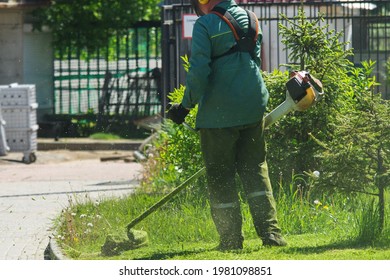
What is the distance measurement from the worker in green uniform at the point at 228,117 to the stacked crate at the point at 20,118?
10.6 metres

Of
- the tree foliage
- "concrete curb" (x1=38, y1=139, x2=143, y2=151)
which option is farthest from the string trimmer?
the tree foliage

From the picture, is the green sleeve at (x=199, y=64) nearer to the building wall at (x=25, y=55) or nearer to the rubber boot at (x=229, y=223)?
the rubber boot at (x=229, y=223)

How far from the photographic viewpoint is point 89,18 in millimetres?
22422

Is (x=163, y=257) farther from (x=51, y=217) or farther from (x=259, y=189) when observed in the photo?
(x=51, y=217)

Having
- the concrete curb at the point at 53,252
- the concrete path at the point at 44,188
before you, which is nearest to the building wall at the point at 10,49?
the concrete path at the point at 44,188

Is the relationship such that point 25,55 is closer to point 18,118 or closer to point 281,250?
point 18,118

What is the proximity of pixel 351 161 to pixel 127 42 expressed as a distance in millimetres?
14250

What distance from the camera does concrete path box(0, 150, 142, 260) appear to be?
1008cm

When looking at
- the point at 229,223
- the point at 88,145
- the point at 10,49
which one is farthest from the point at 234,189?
the point at 10,49

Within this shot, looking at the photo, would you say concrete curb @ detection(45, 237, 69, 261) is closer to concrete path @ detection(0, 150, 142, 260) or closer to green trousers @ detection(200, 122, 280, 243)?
concrete path @ detection(0, 150, 142, 260)

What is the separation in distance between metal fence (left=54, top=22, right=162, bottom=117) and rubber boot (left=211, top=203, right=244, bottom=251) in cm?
1359

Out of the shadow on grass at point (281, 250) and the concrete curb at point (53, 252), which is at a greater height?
the shadow on grass at point (281, 250)

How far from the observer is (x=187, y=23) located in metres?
12.5

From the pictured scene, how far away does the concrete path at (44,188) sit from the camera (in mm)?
10078
